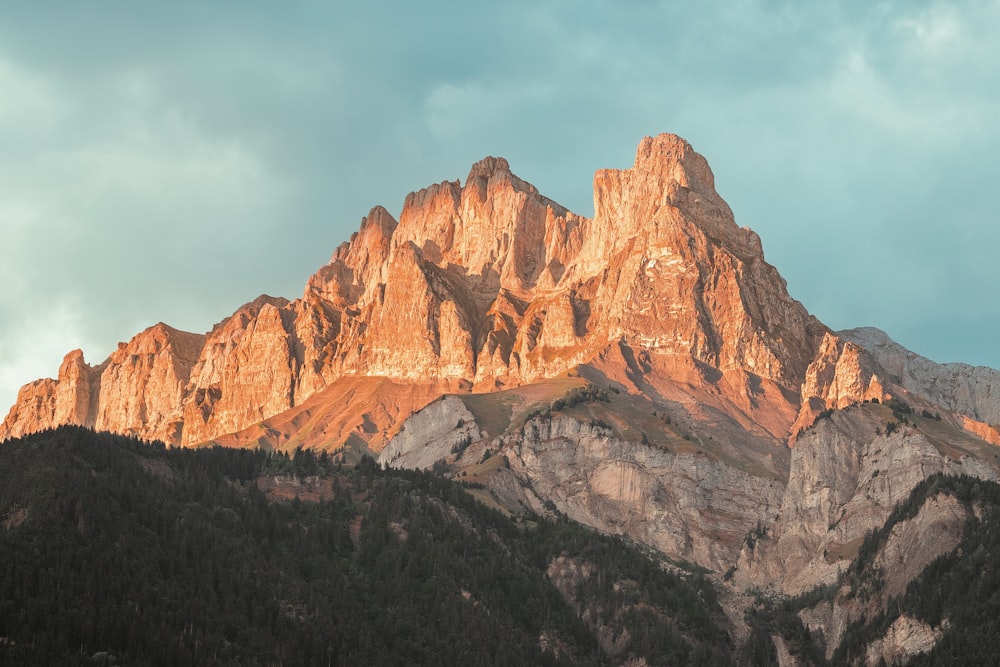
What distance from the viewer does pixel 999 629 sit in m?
194

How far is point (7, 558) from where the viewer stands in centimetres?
18588

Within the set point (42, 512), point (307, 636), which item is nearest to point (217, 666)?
point (307, 636)

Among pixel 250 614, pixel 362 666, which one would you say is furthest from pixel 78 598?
pixel 362 666

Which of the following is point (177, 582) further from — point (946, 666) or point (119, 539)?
point (946, 666)

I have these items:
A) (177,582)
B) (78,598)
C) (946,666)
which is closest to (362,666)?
(177,582)

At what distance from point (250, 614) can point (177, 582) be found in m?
9.66

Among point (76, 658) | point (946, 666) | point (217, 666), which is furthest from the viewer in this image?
point (946, 666)

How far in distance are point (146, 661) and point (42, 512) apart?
3237 centimetres

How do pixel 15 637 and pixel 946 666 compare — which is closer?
pixel 15 637

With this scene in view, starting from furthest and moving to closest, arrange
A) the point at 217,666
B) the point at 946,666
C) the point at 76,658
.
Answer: the point at 946,666
the point at 217,666
the point at 76,658

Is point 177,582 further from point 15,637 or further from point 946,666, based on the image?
point 946,666

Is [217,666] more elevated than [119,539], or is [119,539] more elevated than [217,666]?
[119,539]

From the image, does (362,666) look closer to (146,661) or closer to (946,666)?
(146,661)

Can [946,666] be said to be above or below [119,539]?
below
